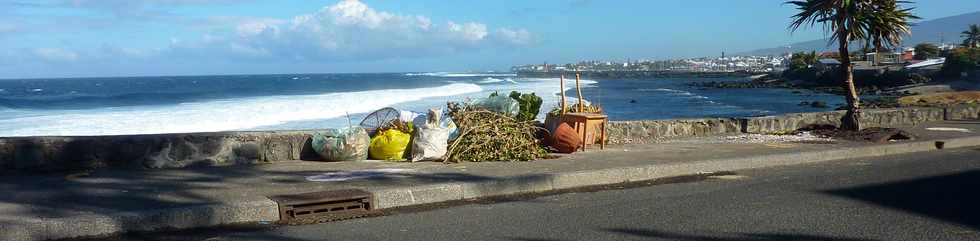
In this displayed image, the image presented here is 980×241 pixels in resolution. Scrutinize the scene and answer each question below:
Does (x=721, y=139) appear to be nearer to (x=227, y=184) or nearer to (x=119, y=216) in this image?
(x=227, y=184)

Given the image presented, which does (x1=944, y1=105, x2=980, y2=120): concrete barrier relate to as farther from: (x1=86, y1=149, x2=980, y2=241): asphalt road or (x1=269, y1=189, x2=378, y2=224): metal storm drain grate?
(x1=269, y1=189, x2=378, y2=224): metal storm drain grate

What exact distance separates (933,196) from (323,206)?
547 centimetres

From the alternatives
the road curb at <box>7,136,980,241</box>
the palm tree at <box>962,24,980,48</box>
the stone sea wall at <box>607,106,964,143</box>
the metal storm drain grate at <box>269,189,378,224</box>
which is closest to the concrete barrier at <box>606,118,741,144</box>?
the stone sea wall at <box>607,106,964,143</box>

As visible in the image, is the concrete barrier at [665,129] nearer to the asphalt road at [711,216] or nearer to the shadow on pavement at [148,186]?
the asphalt road at [711,216]

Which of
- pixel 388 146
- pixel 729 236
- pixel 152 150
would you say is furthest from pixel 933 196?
pixel 152 150

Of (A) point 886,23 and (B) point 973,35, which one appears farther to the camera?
(B) point 973,35

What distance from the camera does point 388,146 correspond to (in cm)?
1021

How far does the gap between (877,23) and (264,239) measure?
34.1ft

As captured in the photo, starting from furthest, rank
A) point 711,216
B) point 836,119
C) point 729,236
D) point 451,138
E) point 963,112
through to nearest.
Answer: point 963,112, point 836,119, point 451,138, point 711,216, point 729,236

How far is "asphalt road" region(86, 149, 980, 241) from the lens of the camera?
632 centimetres

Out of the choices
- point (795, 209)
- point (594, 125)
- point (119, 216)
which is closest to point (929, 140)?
point (594, 125)

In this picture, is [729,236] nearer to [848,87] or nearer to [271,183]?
[271,183]

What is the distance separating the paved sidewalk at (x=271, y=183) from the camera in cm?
650

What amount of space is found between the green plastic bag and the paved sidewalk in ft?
0.72
